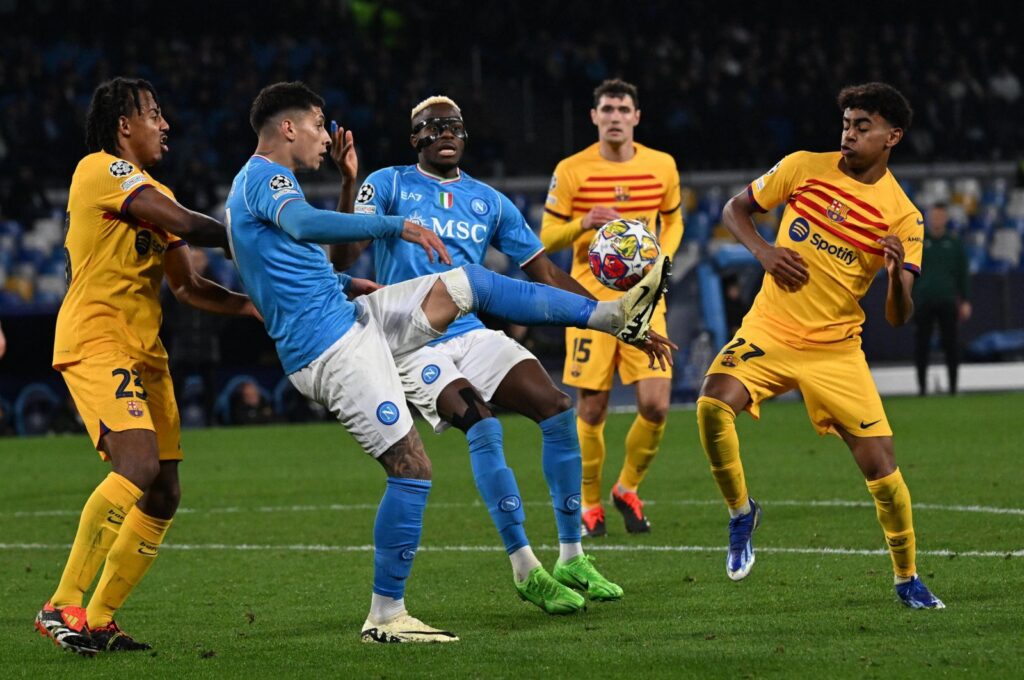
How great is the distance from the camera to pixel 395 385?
6.19 metres

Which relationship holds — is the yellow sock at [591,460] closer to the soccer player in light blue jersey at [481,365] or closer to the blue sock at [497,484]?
the soccer player in light blue jersey at [481,365]

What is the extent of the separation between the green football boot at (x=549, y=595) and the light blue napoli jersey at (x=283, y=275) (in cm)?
138

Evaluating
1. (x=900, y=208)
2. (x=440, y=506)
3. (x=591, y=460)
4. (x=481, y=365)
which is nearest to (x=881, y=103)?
(x=900, y=208)

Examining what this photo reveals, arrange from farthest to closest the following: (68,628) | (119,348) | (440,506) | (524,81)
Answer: (524,81)
(440,506)
(119,348)
(68,628)

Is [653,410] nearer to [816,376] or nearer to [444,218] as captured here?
[444,218]

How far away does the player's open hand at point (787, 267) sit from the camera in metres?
7.09

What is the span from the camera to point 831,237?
721 centimetres

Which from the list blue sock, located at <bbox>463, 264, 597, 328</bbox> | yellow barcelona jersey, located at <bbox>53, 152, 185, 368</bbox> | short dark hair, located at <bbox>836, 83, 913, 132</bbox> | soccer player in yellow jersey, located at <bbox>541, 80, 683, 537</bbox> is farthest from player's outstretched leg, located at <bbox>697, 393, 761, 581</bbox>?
yellow barcelona jersey, located at <bbox>53, 152, 185, 368</bbox>

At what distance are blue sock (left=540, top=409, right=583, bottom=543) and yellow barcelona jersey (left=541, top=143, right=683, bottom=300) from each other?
2583 millimetres

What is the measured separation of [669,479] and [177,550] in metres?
4.20

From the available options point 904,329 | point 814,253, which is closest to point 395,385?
point 814,253

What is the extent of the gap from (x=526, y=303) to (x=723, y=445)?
1465mm

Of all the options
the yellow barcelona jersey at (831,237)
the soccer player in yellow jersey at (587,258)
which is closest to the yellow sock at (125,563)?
the yellow barcelona jersey at (831,237)

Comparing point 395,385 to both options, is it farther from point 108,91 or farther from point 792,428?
point 792,428
